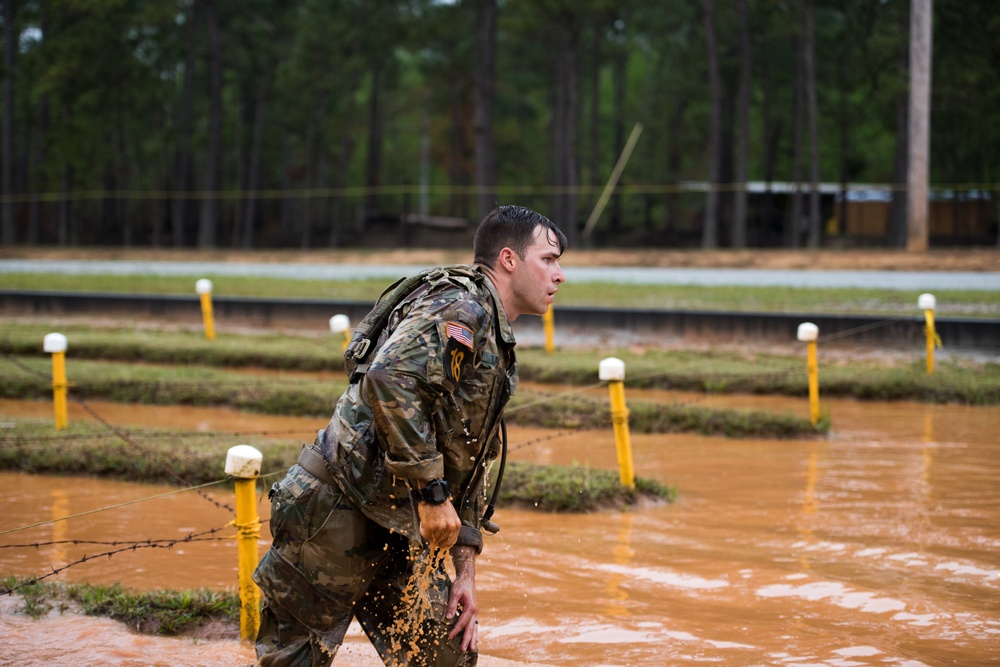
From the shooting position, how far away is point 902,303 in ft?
52.7

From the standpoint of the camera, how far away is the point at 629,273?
24.8m

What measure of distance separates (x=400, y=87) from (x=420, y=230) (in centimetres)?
1525

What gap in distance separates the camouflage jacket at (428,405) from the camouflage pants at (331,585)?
13 cm

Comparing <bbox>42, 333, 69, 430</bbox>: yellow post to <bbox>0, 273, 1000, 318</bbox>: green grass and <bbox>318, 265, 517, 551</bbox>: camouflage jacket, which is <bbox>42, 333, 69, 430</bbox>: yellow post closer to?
<bbox>318, 265, 517, 551</bbox>: camouflage jacket

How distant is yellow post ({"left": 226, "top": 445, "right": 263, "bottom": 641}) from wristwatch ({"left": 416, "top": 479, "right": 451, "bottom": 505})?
1403 mm

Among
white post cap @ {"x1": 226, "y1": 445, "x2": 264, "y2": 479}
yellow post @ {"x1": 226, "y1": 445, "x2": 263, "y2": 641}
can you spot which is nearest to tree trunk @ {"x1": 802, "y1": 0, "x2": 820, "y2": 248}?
yellow post @ {"x1": 226, "y1": 445, "x2": 263, "y2": 641}

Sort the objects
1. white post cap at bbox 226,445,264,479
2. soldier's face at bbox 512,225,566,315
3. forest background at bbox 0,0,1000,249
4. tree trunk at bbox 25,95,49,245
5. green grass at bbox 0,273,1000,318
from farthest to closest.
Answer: tree trunk at bbox 25,95,49,245 < forest background at bbox 0,0,1000,249 < green grass at bbox 0,273,1000,318 < white post cap at bbox 226,445,264,479 < soldier's face at bbox 512,225,566,315

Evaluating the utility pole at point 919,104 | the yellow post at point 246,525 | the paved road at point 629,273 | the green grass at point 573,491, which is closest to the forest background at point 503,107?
the paved road at point 629,273

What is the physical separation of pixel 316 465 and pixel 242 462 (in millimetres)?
1120

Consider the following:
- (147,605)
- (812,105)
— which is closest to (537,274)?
(147,605)

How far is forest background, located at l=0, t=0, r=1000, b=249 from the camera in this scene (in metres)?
33.8

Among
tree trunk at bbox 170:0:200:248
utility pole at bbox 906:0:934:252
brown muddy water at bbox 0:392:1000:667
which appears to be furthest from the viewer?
tree trunk at bbox 170:0:200:248

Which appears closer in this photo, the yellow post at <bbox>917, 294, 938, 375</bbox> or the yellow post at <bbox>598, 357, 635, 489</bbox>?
the yellow post at <bbox>598, 357, 635, 489</bbox>

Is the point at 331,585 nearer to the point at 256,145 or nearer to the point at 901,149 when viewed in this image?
the point at 901,149
